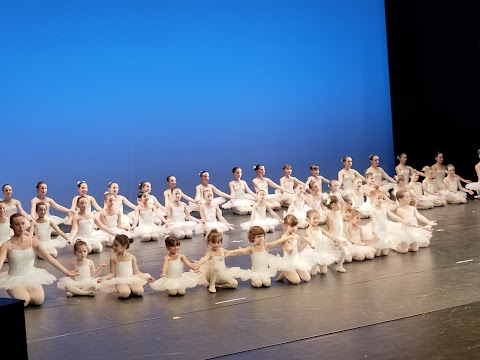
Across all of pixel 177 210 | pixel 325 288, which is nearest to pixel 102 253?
Result: pixel 177 210

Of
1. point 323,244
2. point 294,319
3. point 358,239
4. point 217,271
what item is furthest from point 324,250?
point 294,319

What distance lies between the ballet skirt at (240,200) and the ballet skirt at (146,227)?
Result: 6.76 ft

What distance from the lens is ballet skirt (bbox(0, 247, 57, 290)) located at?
253 inches

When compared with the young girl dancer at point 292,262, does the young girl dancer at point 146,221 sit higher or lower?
higher

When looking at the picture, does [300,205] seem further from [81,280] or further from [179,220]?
[81,280]

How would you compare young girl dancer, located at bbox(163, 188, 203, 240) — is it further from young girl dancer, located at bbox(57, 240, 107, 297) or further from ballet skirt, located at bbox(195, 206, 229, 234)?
young girl dancer, located at bbox(57, 240, 107, 297)

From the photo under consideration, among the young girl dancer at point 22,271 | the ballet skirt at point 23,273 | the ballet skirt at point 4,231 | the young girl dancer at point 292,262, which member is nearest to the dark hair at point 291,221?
the young girl dancer at point 292,262

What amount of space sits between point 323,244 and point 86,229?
3230 millimetres

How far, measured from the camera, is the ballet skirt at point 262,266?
680cm

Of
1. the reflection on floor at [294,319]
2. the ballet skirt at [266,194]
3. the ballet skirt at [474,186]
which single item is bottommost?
the reflection on floor at [294,319]

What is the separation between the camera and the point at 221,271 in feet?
22.2

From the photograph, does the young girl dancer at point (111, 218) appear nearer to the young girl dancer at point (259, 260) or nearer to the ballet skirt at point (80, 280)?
the ballet skirt at point (80, 280)

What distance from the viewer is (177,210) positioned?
10.4 meters

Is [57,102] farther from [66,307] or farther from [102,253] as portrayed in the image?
[66,307]
